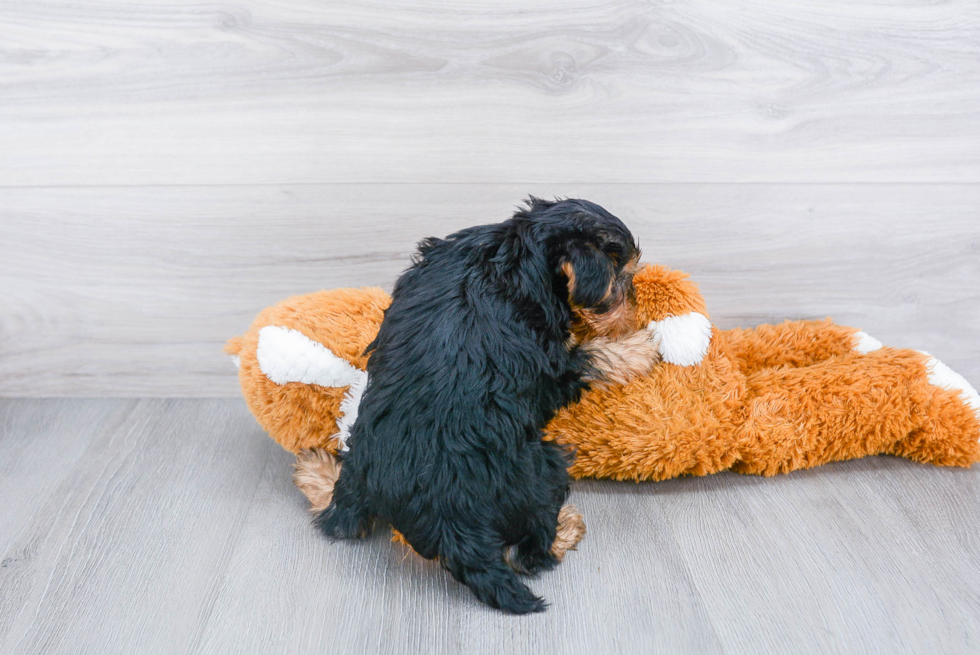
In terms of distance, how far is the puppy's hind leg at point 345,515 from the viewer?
1509 millimetres

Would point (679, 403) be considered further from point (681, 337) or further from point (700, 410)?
point (681, 337)

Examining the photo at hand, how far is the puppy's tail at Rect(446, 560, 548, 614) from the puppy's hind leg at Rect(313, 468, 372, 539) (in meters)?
0.28

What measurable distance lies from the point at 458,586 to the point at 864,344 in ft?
4.18

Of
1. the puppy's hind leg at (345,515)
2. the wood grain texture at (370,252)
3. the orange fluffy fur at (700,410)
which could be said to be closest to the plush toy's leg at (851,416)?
the orange fluffy fur at (700,410)

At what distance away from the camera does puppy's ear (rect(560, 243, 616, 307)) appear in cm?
131

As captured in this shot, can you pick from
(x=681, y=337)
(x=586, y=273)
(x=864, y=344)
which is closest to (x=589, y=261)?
(x=586, y=273)

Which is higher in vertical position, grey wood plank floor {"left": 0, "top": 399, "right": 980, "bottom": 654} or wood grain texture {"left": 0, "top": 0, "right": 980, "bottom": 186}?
wood grain texture {"left": 0, "top": 0, "right": 980, "bottom": 186}

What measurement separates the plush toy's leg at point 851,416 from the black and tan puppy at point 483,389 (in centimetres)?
59

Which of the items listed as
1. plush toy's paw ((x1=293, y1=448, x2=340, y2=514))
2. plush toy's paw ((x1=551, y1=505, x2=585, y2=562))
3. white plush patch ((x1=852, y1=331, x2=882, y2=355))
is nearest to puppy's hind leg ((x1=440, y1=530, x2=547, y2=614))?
plush toy's paw ((x1=551, y1=505, x2=585, y2=562))

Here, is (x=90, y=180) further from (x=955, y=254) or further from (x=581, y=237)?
(x=955, y=254)

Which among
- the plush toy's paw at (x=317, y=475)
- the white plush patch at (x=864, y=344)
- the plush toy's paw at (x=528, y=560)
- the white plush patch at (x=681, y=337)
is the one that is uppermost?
the white plush patch at (x=681, y=337)

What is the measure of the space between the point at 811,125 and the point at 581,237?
987 millimetres

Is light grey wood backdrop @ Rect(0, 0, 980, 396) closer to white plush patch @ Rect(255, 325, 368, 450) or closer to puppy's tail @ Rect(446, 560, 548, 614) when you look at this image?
white plush patch @ Rect(255, 325, 368, 450)

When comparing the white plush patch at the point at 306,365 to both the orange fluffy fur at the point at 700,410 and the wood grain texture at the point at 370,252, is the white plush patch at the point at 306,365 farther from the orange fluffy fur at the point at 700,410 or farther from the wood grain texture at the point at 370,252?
the wood grain texture at the point at 370,252
